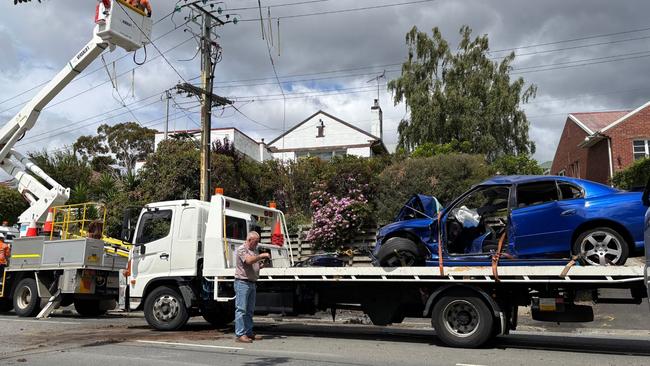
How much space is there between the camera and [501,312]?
772 cm

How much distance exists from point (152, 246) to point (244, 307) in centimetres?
271

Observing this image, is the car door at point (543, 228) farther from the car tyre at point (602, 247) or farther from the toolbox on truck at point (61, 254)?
the toolbox on truck at point (61, 254)

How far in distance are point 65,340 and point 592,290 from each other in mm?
8250

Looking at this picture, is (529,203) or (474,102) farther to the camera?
(474,102)

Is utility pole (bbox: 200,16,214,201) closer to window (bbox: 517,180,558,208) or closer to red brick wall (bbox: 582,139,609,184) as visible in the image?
window (bbox: 517,180,558,208)

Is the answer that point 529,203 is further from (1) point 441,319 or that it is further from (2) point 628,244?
(1) point 441,319

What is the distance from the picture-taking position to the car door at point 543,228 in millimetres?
7652

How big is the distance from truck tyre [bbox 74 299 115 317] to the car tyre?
1189 centimetres

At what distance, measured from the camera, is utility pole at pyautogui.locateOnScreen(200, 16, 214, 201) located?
61.2ft

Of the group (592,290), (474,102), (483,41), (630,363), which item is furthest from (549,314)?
(483,41)

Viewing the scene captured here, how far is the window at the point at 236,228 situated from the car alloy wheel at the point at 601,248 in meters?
5.99

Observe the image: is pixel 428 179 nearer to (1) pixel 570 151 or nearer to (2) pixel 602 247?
(2) pixel 602 247

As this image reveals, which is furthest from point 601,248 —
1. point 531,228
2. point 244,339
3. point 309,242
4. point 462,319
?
point 309,242

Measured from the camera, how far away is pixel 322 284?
921 cm
